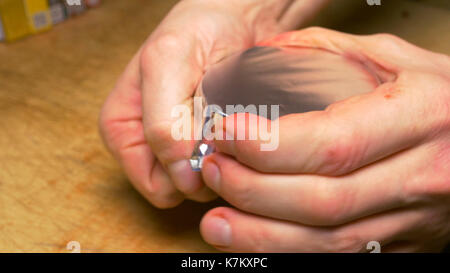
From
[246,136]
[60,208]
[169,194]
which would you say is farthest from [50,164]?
[246,136]

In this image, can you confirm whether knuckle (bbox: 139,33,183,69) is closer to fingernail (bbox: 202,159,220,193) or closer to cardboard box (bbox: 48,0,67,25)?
fingernail (bbox: 202,159,220,193)

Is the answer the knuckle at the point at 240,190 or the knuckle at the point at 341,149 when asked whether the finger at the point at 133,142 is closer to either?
the knuckle at the point at 240,190

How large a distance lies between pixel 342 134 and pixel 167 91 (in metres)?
0.21

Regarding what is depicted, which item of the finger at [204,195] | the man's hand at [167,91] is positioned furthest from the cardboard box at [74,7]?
the finger at [204,195]

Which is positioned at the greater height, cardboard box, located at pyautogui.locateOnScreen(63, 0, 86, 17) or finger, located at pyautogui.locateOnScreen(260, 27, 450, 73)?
finger, located at pyautogui.locateOnScreen(260, 27, 450, 73)

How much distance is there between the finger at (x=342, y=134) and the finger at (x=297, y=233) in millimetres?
72

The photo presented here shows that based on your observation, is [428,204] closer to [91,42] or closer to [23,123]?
[23,123]

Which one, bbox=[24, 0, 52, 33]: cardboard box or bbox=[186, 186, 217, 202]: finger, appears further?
bbox=[24, 0, 52, 33]: cardboard box

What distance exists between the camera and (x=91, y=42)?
0.98 metres

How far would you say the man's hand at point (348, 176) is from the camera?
477 millimetres

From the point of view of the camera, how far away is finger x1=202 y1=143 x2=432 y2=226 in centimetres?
49

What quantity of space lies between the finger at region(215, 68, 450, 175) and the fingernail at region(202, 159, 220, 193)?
35 millimetres

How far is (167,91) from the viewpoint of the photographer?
0.56 meters

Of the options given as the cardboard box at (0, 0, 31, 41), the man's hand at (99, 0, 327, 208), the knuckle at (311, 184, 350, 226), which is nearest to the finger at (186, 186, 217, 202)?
the man's hand at (99, 0, 327, 208)
